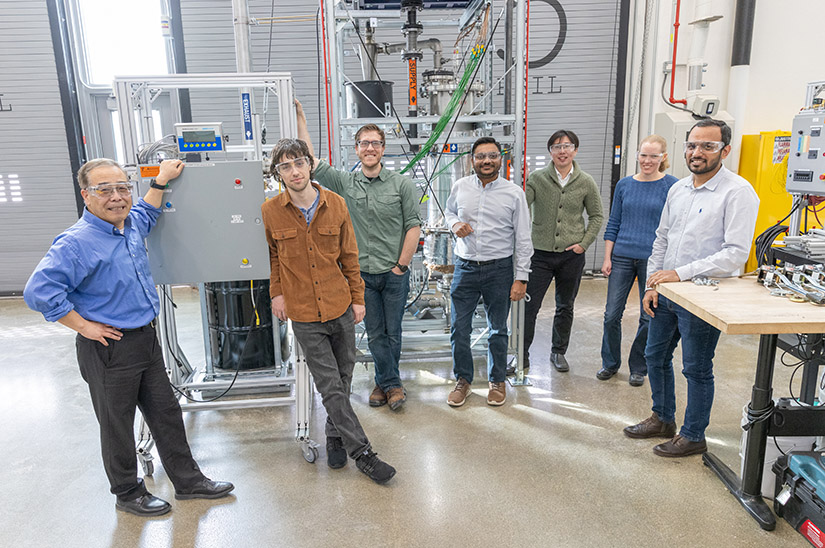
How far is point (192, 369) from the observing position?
12.3 ft

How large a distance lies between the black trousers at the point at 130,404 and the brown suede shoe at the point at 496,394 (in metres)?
1.70

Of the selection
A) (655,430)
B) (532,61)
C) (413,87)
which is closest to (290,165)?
(413,87)

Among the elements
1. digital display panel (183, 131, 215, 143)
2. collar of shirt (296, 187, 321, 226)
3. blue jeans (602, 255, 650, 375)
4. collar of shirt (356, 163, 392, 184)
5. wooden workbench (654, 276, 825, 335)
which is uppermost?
digital display panel (183, 131, 215, 143)

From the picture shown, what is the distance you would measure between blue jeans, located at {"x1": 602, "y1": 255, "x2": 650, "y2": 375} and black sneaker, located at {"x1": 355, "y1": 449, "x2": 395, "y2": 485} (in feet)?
Answer: 6.22

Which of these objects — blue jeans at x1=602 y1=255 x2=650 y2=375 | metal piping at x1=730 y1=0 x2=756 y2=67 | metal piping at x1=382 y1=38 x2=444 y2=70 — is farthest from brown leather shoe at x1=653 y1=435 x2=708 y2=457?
metal piping at x1=730 y1=0 x2=756 y2=67

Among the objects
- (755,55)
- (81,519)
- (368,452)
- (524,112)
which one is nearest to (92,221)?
Result: (81,519)

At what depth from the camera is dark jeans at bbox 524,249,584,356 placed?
3.65 metres

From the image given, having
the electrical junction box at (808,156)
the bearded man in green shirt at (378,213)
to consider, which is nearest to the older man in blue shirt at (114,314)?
the bearded man in green shirt at (378,213)

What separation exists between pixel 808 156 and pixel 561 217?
4.84 feet

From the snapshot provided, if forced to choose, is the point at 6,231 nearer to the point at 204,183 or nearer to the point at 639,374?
the point at 204,183

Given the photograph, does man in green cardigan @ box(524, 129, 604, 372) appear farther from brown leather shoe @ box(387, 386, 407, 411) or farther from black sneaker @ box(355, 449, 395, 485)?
black sneaker @ box(355, 449, 395, 485)

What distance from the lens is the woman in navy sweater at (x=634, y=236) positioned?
332 centimetres

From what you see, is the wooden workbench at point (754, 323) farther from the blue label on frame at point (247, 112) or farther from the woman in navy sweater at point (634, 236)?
the blue label on frame at point (247, 112)

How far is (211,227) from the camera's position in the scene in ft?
8.77
